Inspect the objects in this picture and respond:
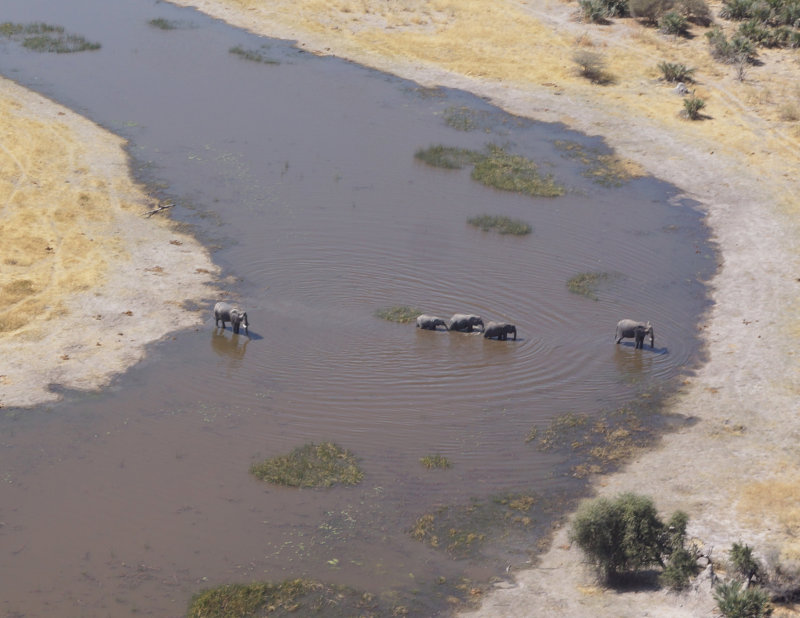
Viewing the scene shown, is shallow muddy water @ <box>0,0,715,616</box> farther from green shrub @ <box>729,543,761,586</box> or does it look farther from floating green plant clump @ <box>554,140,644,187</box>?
green shrub @ <box>729,543,761,586</box>

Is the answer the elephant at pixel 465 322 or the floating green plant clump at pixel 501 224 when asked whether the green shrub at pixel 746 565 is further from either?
the floating green plant clump at pixel 501 224

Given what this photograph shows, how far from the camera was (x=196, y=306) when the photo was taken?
1113 inches

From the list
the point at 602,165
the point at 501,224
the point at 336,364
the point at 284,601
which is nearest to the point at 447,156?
the point at 602,165

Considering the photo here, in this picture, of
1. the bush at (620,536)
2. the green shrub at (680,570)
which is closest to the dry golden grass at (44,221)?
the bush at (620,536)

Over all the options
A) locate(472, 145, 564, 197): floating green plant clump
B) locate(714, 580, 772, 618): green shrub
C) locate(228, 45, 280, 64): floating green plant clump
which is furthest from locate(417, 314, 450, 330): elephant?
locate(228, 45, 280, 64): floating green plant clump

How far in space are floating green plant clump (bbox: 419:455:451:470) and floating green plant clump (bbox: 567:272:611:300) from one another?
10353 mm

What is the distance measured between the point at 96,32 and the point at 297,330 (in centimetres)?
3839

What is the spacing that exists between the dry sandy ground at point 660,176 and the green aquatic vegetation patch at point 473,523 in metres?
1.20

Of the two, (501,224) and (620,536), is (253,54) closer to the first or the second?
(501,224)

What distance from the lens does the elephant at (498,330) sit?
88.7 feet

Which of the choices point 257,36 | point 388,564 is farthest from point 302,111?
point 388,564

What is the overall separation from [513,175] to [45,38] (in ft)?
103

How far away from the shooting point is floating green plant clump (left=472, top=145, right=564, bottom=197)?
127 ft

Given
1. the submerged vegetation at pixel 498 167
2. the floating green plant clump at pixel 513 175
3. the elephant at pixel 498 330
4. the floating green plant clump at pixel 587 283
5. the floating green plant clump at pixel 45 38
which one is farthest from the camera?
the floating green plant clump at pixel 45 38
